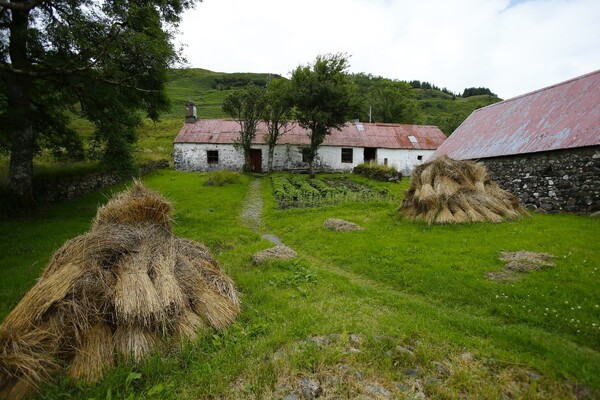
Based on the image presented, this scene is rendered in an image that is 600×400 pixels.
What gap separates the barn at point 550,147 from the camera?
38.8ft

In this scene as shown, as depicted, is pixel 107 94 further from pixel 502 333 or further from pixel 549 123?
pixel 549 123

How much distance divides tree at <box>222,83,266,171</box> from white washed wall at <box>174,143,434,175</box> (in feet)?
6.02

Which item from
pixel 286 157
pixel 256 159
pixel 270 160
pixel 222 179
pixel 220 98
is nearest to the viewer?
pixel 222 179

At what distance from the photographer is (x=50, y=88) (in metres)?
13.3

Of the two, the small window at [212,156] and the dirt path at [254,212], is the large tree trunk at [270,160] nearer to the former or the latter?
the small window at [212,156]

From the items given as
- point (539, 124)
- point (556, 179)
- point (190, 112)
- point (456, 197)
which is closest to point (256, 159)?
point (190, 112)

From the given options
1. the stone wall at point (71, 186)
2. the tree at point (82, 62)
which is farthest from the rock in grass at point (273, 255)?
the stone wall at point (71, 186)

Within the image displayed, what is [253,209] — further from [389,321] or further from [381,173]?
[381,173]

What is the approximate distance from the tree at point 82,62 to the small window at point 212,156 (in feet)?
56.9

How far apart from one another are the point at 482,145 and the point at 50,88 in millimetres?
22300

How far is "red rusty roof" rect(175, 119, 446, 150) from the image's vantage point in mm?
31297

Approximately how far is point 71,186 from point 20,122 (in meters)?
5.02

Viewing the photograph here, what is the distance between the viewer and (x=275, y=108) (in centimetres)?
2830

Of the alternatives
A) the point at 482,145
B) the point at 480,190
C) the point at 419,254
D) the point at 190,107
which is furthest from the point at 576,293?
the point at 190,107
